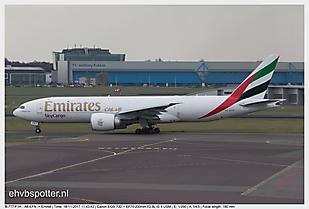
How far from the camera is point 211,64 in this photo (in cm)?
11525

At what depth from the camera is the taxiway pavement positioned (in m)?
14.3

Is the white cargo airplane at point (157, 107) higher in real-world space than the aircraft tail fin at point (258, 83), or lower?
lower

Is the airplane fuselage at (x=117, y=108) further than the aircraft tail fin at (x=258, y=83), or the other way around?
the airplane fuselage at (x=117, y=108)

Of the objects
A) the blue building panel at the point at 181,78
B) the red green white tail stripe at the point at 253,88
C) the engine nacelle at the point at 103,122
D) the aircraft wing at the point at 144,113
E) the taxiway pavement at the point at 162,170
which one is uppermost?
the blue building panel at the point at 181,78

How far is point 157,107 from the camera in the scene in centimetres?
3362

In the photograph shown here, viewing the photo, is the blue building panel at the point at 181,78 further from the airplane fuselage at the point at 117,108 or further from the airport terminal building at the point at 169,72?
the airplane fuselage at the point at 117,108

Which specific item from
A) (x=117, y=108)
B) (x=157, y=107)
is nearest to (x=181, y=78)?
(x=117, y=108)

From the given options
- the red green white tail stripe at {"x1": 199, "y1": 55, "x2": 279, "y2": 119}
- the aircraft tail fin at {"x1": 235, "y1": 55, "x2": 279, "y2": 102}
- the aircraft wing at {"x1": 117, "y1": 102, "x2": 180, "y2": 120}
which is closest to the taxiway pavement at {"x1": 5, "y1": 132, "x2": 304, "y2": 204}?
the aircraft wing at {"x1": 117, "y1": 102, "x2": 180, "y2": 120}

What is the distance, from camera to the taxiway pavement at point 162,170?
14.3 meters

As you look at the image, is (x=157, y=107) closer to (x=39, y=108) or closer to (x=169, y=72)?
(x=39, y=108)

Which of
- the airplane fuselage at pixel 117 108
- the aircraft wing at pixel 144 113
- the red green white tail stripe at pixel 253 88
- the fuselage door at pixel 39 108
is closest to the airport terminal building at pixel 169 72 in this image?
the fuselage door at pixel 39 108

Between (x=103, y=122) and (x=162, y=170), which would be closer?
(x=162, y=170)

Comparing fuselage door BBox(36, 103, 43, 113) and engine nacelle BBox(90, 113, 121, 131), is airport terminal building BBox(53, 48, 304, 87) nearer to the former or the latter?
fuselage door BBox(36, 103, 43, 113)

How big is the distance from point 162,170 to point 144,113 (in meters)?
15.6
